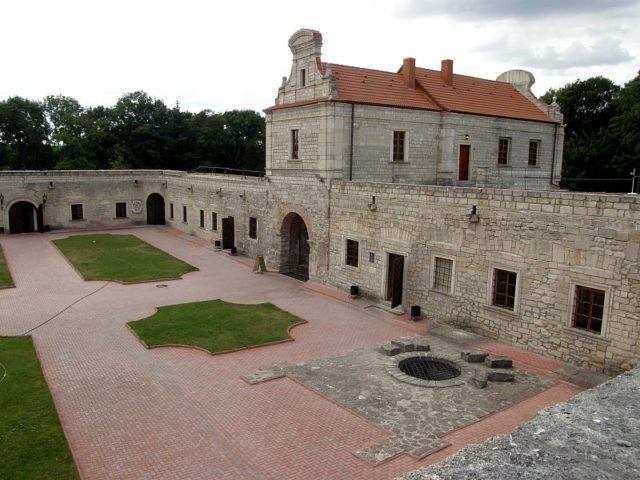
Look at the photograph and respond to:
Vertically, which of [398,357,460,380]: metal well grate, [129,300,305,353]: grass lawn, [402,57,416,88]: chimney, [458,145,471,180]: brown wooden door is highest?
[402,57,416,88]: chimney

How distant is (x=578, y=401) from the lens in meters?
6.11

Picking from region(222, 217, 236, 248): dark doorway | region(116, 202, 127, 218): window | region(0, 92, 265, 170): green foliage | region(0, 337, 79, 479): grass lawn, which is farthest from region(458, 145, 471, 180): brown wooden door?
region(0, 92, 265, 170): green foliage

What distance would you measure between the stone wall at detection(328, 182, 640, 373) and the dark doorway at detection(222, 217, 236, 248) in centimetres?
1205

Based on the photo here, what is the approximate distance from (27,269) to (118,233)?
12484 millimetres

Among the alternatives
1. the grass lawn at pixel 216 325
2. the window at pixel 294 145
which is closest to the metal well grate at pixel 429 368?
the grass lawn at pixel 216 325

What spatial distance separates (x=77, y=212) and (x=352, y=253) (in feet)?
89.2

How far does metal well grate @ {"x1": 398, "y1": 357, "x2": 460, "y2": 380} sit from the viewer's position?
46.9 feet

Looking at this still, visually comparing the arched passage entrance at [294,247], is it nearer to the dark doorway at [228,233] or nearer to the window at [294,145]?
the window at [294,145]

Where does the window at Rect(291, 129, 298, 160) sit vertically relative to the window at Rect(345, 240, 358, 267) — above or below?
above

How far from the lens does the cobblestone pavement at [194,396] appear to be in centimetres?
989

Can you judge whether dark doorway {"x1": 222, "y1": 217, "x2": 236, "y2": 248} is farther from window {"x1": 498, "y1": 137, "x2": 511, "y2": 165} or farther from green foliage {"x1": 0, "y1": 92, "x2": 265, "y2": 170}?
green foliage {"x1": 0, "y1": 92, "x2": 265, "y2": 170}

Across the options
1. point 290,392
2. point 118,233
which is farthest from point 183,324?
point 118,233

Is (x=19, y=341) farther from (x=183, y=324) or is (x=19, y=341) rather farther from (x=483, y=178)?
(x=483, y=178)

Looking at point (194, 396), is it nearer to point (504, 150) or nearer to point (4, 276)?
point (4, 276)
